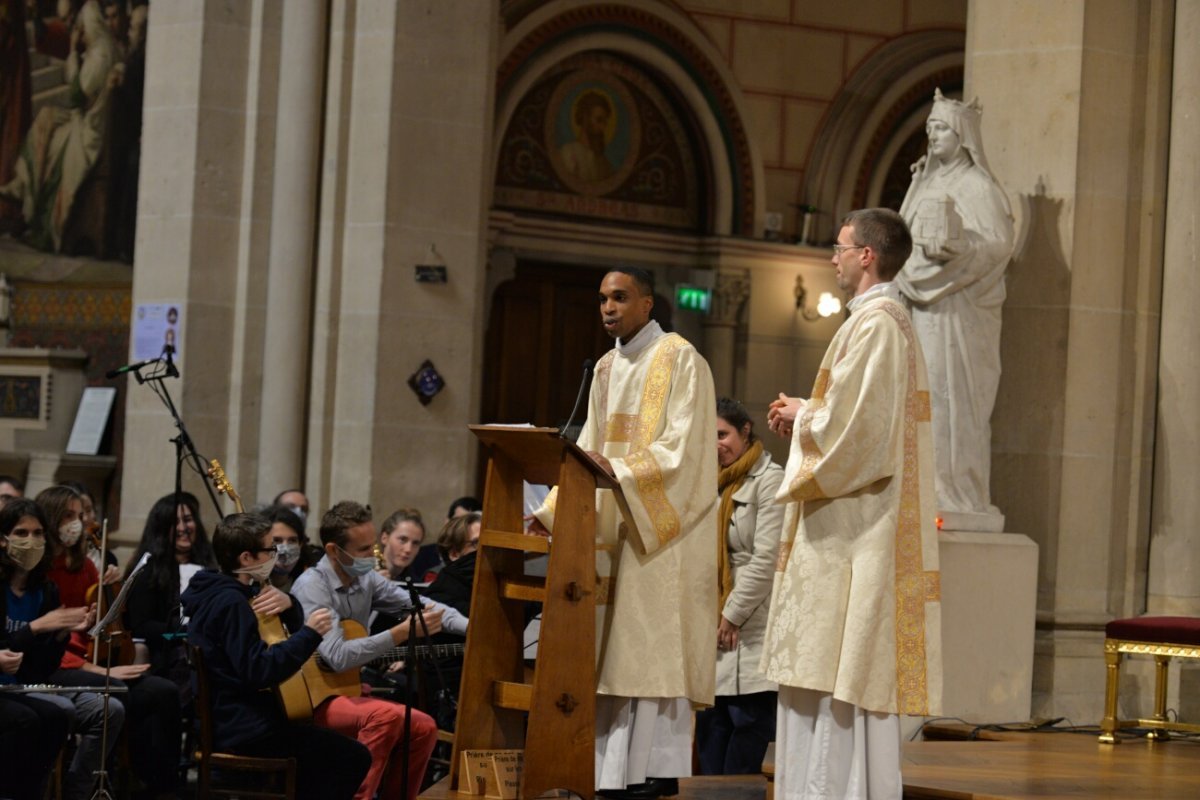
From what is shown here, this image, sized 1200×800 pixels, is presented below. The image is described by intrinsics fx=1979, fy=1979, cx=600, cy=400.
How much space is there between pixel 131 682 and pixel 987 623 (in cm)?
333

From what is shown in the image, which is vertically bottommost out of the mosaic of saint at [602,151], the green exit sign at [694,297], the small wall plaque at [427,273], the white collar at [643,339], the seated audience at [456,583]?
the seated audience at [456,583]

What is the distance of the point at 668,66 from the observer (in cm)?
1500

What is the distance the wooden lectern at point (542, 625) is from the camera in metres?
5.46

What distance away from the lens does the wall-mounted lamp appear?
15430 mm

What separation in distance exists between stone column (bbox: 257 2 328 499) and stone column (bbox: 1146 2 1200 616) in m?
4.64

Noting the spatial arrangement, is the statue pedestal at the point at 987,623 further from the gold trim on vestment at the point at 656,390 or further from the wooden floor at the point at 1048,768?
the gold trim on vestment at the point at 656,390

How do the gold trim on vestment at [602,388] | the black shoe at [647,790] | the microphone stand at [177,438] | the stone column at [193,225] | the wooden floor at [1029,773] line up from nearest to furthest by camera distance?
the black shoe at [647,790] < the wooden floor at [1029,773] < the gold trim on vestment at [602,388] < the microphone stand at [177,438] < the stone column at [193,225]

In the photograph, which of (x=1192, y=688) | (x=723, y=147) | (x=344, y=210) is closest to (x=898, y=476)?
(x=1192, y=688)

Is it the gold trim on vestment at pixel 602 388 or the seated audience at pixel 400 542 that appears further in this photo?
the seated audience at pixel 400 542

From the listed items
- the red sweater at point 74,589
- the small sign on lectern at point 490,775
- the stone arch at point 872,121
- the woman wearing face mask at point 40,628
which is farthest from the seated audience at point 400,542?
the stone arch at point 872,121

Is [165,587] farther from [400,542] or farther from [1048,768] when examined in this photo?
[1048,768]

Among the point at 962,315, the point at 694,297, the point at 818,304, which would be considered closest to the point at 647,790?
the point at 962,315

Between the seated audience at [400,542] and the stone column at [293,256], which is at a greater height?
the stone column at [293,256]

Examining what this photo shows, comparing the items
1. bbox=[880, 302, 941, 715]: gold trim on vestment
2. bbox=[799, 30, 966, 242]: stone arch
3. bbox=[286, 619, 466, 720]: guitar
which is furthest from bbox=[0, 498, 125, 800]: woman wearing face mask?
bbox=[799, 30, 966, 242]: stone arch
